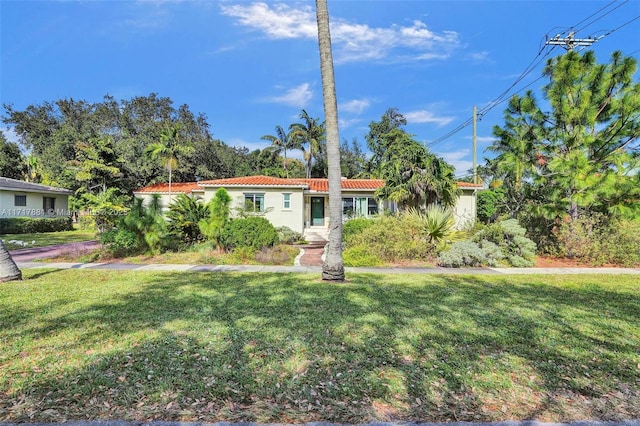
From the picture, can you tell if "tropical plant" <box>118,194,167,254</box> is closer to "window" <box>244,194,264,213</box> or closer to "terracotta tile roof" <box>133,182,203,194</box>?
"window" <box>244,194,264,213</box>

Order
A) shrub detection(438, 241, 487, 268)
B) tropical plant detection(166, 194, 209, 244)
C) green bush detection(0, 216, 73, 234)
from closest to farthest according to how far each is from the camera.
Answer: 1. shrub detection(438, 241, 487, 268)
2. tropical plant detection(166, 194, 209, 244)
3. green bush detection(0, 216, 73, 234)

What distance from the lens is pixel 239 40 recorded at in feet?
46.0

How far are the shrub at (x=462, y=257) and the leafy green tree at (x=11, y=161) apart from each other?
47.6m

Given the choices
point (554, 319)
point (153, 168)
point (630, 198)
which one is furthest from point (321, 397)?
point (153, 168)

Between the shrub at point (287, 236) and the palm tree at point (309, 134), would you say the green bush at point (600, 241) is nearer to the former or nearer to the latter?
the shrub at point (287, 236)

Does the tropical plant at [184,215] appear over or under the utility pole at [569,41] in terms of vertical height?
under

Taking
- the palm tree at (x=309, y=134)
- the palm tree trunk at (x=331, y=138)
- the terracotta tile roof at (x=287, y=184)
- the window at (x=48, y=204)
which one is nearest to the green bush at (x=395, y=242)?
the palm tree trunk at (x=331, y=138)

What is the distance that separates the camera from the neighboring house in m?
25.0

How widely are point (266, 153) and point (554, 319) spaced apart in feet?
116

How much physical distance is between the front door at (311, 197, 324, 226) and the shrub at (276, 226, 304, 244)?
16.7 feet

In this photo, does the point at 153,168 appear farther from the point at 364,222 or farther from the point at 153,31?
the point at 364,222

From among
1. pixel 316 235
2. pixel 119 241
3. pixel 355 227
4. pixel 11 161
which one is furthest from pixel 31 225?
pixel 355 227

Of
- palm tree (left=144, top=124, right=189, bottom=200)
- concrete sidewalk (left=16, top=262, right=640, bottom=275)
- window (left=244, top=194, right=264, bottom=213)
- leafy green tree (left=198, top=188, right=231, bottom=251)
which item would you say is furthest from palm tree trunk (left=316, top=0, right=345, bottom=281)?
palm tree (left=144, top=124, right=189, bottom=200)

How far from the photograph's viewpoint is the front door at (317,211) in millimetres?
25125
